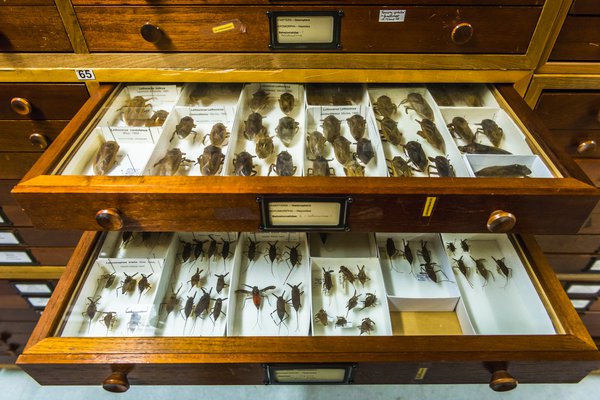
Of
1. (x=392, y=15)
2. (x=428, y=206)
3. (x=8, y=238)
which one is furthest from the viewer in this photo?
(x=8, y=238)

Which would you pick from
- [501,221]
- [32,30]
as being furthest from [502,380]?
[32,30]

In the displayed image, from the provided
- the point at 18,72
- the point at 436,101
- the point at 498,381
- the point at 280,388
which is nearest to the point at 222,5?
the point at 18,72

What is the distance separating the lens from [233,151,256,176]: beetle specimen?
1013mm

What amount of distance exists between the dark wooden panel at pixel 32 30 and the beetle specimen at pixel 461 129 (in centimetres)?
100

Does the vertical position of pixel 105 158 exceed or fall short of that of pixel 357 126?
it falls short

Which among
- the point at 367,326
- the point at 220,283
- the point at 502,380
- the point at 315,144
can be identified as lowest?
the point at 502,380

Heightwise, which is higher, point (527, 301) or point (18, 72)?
point (18, 72)

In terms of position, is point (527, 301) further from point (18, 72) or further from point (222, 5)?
point (18, 72)

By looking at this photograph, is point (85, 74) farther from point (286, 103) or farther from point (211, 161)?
point (286, 103)

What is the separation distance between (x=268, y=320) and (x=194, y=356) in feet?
1.09

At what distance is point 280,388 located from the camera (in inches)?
75.2

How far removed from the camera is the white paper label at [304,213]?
825 millimetres

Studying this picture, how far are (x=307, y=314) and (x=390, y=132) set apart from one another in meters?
0.54

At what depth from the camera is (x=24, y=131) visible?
120 centimetres
